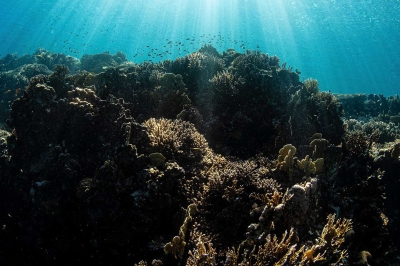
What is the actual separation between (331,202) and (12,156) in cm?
812

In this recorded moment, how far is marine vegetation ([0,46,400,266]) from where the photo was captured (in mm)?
4000

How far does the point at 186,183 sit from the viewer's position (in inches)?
200

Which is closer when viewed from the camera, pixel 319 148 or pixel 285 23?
pixel 319 148

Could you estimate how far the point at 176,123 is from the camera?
6.50 metres

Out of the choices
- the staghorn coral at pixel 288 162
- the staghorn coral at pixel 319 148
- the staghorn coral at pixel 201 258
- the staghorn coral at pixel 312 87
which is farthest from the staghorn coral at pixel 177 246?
the staghorn coral at pixel 312 87

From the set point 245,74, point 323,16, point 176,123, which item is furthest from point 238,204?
point 323,16

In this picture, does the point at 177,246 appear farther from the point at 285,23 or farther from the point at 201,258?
the point at 285,23

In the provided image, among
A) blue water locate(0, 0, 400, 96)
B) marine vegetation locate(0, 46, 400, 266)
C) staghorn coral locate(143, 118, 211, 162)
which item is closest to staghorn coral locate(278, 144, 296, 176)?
marine vegetation locate(0, 46, 400, 266)

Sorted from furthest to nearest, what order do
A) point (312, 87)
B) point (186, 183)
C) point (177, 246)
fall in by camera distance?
point (312, 87) → point (186, 183) → point (177, 246)

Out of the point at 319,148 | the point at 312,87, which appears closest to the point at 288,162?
the point at 319,148

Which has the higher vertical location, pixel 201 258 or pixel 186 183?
pixel 186 183

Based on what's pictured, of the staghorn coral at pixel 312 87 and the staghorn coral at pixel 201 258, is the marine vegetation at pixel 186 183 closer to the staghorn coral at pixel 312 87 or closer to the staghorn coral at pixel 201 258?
the staghorn coral at pixel 201 258

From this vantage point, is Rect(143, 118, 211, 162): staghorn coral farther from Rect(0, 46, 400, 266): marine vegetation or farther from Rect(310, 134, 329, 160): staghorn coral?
Rect(310, 134, 329, 160): staghorn coral

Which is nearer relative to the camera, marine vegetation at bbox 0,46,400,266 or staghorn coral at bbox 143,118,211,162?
marine vegetation at bbox 0,46,400,266
